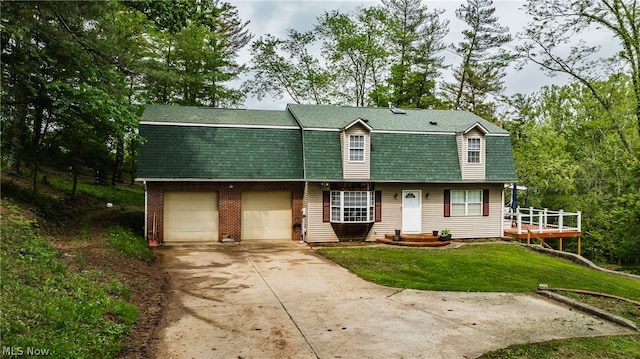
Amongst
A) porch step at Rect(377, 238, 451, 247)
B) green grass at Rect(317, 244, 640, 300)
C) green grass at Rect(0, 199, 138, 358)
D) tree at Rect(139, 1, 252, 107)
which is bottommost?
green grass at Rect(317, 244, 640, 300)

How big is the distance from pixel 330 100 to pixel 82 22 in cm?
2292

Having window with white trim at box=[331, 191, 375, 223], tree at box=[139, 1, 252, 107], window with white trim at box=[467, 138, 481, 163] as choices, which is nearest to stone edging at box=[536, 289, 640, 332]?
window with white trim at box=[331, 191, 375, 223]

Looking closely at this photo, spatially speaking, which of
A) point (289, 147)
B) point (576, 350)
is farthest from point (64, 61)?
point (576, 350)

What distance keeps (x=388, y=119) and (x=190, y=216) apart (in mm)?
10053

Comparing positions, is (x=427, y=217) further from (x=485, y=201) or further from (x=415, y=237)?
(x=485, y=201)

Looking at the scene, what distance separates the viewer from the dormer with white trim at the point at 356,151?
711 inches

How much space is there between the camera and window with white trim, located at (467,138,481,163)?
19.3 metres

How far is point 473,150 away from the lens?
1928 cm

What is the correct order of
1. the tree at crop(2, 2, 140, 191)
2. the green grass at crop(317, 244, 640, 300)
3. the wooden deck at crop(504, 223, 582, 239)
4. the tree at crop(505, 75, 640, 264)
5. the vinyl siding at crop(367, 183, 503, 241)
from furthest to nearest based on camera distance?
the tree at crop(505, 75, 640, 264) < the wooden deck at crop(504, 223, 582, 239) < the vinyl siding at crop(367, 183, 503, 241) < the tree at crop(2, 2, 140, 191) < the green grass at crop(317, 244, 640, 300)

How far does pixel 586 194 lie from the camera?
29719 millimetres

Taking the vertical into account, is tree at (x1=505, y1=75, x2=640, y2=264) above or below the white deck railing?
above

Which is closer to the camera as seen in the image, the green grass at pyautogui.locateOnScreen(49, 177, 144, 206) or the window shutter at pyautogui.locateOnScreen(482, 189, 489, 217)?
the window shutter at pyautogui.locateOnScreen(482, 189, 489, 217)

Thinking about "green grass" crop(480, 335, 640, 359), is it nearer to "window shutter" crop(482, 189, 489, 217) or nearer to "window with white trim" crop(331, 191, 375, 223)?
"window with white trim" crop(331, 191, 375, 223)

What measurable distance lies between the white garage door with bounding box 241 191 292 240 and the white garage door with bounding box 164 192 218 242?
1257mm
